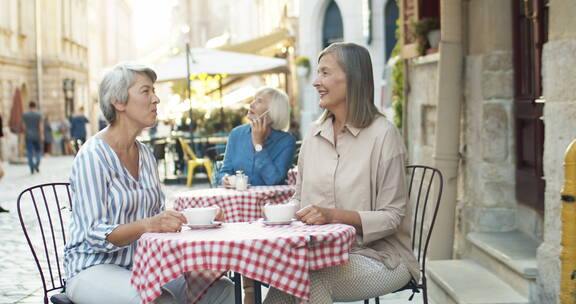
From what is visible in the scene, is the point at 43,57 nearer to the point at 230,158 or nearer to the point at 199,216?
the point at 230,158

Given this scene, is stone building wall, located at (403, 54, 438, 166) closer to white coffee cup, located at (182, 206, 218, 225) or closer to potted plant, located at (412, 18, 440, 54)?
potted plant, located at (412, 18, 440, 54)

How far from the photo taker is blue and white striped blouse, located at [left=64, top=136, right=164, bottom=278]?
11.1 ft

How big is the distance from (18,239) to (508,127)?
560 centimetres

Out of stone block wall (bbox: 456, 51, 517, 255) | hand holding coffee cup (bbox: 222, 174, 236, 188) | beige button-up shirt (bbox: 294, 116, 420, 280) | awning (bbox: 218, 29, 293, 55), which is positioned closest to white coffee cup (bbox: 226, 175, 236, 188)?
hand holding coffee cup (bbox: 222, 174, 236, 188)

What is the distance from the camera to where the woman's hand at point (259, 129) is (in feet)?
19.9

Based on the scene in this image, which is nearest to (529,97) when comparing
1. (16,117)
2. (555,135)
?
(555,135)

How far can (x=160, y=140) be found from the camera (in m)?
17.9

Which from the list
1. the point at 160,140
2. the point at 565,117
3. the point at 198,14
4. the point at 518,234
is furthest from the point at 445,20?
the point at 198,14

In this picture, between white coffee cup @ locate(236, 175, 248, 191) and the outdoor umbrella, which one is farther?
the outdoor umbrella

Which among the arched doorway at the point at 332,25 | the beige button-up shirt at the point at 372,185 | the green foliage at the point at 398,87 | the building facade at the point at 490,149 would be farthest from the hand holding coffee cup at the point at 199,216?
the arched doorway at the point at 332,25

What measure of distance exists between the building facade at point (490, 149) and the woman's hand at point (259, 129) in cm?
136

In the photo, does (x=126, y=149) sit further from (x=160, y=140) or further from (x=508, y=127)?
(x=160, y=140)

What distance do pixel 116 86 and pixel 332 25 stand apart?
58.9 ft

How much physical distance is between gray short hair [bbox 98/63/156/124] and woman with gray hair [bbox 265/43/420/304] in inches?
33.5
